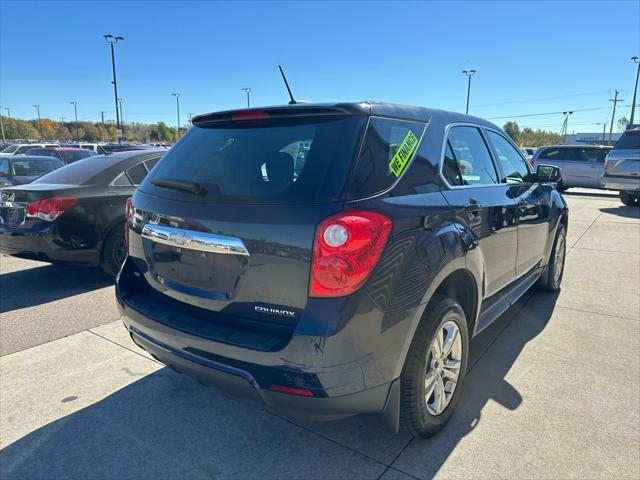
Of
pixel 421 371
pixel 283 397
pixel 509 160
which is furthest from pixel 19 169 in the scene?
pixel 421 371

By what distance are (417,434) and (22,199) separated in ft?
15.7

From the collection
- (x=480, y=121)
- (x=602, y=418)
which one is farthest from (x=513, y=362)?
(x=480, y=121)

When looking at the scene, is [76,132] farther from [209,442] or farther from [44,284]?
[209,442]

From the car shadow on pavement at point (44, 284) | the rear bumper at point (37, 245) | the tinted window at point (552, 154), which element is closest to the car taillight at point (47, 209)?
the rear bumper at point (37, 245)

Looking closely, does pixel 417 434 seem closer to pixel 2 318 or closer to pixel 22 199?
pixel 2 318

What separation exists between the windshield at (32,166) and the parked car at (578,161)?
51.3 feet

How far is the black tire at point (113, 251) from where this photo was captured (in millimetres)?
5234

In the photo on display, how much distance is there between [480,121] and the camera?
3.42 m

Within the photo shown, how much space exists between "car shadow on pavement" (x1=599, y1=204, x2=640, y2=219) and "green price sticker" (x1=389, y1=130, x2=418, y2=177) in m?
11.1

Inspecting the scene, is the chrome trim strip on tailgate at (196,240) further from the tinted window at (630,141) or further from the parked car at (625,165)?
the tinted window at (630,141)

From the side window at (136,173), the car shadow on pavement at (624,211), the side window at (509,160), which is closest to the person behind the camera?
the side window at (509,160)

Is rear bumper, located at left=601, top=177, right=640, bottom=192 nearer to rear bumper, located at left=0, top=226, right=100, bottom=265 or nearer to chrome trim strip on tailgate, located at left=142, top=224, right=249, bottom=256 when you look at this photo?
rear bumper, located at left=0, top=226, right=100, bottom=265

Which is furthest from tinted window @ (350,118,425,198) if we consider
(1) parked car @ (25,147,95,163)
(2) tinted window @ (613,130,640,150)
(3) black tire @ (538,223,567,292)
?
(1) parked car @ (25,147,95,163)

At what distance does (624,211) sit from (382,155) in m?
12.6
